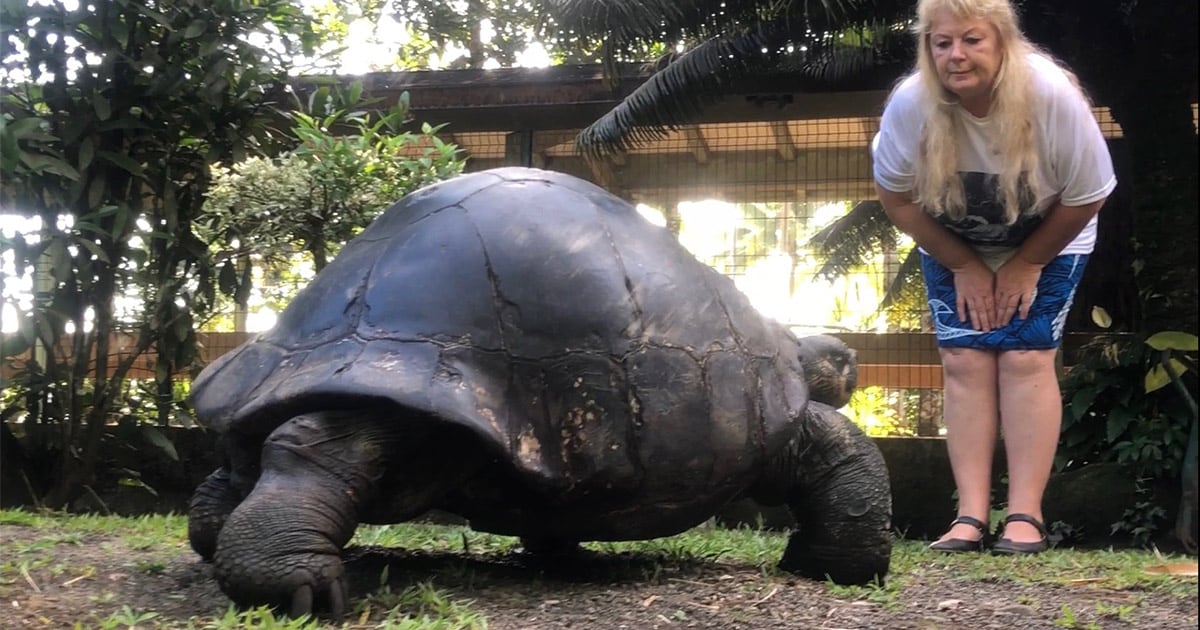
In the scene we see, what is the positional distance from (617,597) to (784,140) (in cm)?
519

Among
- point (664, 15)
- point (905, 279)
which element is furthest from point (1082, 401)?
point (905, 279)

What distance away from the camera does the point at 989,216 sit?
11.4 ft

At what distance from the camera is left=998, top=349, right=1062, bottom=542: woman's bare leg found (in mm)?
3623

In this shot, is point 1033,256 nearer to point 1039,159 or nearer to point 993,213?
point 993,213

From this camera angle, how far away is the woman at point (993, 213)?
3.23 m

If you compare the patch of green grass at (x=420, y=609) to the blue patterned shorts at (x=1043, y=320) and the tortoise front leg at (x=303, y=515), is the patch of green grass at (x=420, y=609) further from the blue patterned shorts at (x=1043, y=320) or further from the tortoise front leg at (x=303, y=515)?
the blue patterned shorts at (x=1043, y=320)

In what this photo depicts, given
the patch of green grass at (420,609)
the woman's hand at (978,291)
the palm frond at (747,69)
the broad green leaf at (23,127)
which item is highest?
the palm frond at (747,69)

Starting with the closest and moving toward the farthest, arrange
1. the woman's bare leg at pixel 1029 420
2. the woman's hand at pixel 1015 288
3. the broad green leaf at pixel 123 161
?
the woman's hand at pixel 1015 288
the woman's bare leg at pixel 1029 420
the broad green leaf at pixel 123 161

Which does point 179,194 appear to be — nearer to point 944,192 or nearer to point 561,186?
point 561,186

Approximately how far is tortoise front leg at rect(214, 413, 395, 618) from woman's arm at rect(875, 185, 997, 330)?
174cm

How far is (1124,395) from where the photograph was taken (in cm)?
543

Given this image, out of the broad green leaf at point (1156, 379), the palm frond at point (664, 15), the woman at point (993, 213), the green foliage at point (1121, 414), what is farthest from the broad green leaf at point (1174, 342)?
the palm frond at point (664, 15)

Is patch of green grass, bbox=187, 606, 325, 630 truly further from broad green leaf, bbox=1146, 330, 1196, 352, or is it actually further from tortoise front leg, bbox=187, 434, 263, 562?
broad green leaf, bbox=1146, 330, 1196, 352

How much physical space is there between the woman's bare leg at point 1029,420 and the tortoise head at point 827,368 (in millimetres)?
532
